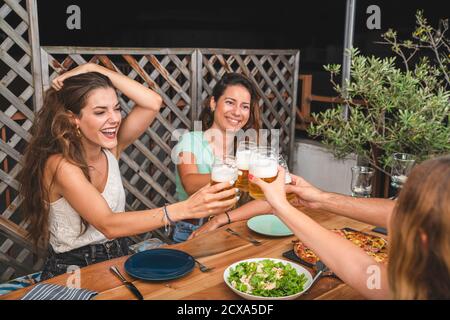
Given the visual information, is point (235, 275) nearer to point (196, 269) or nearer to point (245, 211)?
point (196, 269)

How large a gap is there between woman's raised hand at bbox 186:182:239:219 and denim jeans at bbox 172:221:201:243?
88 centimetres

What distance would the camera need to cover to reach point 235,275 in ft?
4.27

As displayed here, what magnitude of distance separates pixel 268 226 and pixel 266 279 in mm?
499

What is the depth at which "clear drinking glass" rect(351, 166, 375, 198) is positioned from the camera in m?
2.01

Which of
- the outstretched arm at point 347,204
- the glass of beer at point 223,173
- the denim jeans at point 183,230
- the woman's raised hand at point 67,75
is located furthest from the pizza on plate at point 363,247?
the woman's raised hand at point 67,75

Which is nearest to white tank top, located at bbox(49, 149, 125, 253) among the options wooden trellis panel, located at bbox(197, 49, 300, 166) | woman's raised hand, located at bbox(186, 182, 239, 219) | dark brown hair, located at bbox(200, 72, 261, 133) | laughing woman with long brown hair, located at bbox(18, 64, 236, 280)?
laughing woman with long brown hair, located at bbox(18, 64, 236, 280)

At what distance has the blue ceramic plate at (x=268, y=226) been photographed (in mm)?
1693

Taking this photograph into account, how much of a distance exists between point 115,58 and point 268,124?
17.0 feet

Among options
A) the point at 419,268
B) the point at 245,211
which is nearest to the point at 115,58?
the point at 245,211

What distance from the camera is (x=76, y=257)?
1893 mm

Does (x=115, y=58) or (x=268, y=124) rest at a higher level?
(x=115, y=58)

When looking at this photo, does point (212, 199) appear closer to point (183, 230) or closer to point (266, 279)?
point (266, 279)

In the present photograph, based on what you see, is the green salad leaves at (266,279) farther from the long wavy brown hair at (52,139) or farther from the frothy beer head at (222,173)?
the long wavy brown hair at (52,139)

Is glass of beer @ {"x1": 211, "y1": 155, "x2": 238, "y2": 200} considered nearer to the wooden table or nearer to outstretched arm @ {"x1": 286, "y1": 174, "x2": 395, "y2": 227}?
the wooden table
